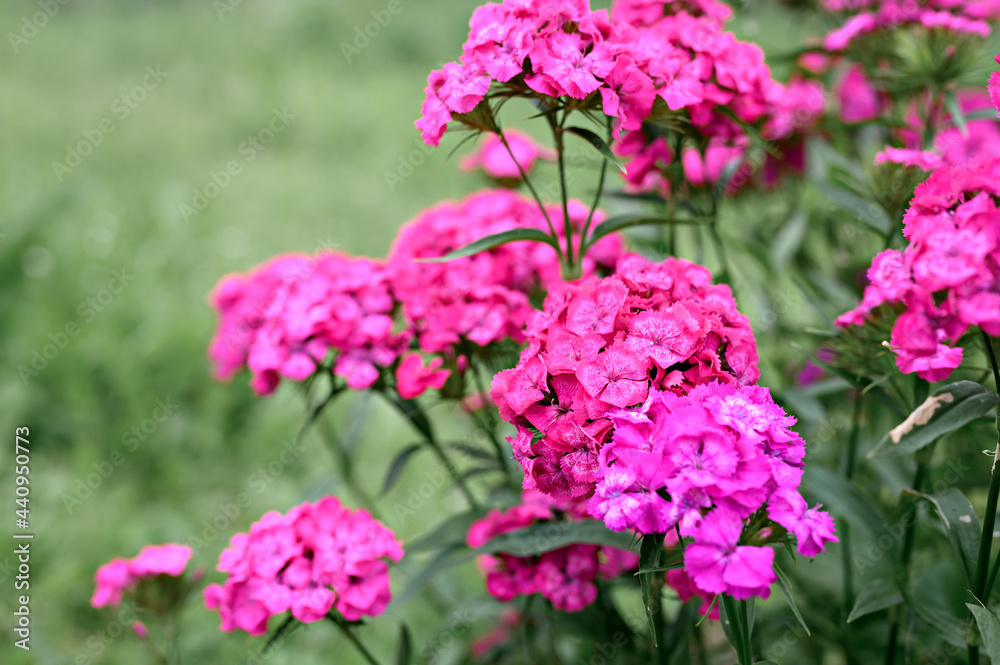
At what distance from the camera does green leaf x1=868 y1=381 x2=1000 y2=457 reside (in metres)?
1.23

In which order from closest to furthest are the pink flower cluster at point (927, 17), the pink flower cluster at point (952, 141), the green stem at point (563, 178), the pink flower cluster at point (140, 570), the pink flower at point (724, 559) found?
the pink flower at point (724, 559), the green stem at point (563, 178), the pink flower cluster at point (952, 141), the pink flower cluster at point (140, 570), the pink flower cluster at point (927, 17)

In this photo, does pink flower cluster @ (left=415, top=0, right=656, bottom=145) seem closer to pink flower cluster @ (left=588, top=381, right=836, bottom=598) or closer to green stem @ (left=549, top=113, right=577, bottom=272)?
green stem @ (left=549, top=113, right=577, bottom=272)

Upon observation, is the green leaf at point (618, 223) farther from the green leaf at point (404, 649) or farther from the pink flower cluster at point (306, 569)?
the green leaf at point (404, 649)

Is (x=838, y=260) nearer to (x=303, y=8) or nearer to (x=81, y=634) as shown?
(x=81, y=634)

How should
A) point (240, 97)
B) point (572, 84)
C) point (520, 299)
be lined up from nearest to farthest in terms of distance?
point (572, 84)
point (520, 299)
point (240, 97)

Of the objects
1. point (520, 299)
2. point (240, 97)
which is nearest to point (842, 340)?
point (520, 299)

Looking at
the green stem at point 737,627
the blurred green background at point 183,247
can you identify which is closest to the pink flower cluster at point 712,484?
the green stem at point 737,627

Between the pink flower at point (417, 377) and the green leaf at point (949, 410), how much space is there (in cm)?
80

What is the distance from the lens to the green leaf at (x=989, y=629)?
117cm

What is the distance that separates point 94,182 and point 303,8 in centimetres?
381

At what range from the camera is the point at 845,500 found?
5.49ft

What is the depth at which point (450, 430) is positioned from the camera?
12.5 ft

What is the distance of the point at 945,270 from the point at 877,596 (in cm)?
70

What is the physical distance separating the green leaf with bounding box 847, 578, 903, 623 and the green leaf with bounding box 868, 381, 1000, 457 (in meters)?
0.34
